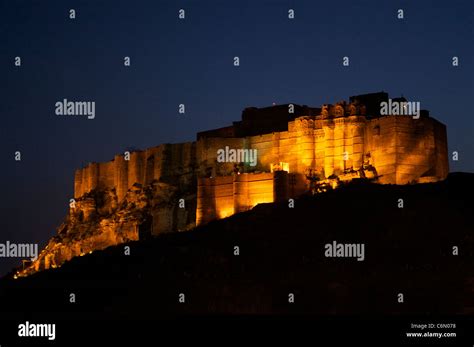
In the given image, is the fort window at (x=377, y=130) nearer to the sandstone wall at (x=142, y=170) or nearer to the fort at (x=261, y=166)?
the fort at (x=261, y=166)

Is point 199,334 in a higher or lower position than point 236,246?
lower

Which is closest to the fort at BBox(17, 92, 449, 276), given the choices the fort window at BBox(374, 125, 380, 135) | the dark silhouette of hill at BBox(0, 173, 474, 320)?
the fort window at BBox(374, 125, 380, 135)

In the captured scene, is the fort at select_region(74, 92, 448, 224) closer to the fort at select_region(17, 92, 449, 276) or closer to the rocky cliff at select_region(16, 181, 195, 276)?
the fort at select_region(17, 92, 449, 276)

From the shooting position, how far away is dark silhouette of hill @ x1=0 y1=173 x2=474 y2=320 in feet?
236

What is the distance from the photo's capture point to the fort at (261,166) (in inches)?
3605

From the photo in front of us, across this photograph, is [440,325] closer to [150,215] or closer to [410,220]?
[410,220]

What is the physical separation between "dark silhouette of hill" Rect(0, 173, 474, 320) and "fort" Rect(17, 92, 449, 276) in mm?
5117

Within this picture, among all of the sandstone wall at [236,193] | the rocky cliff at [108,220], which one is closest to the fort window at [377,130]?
the sandstone wall at [236,193]

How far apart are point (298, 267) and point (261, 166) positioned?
25224 mm

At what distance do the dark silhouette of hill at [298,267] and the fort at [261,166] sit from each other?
512 centimetres

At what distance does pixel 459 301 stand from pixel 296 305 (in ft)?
36.3

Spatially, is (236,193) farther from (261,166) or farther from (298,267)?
(298,267)

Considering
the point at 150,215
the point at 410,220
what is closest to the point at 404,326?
the point at 410,220

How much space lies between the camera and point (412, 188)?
276ft
